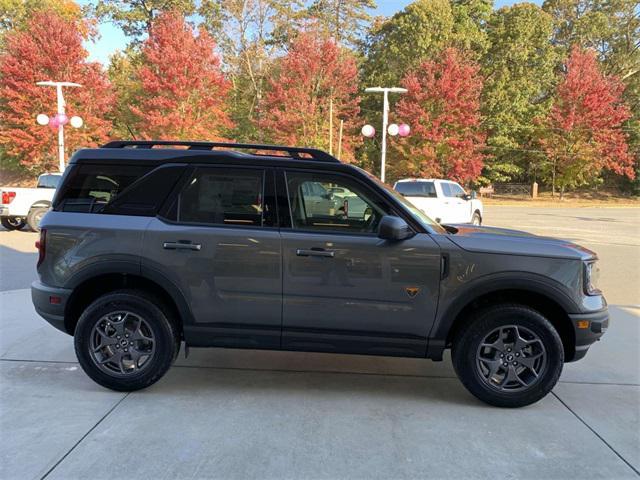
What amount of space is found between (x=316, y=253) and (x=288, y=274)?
0.86ft

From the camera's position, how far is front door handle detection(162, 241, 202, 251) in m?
3.76

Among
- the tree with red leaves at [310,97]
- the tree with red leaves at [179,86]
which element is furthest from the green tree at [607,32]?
the tree with red leaves at [179,86]

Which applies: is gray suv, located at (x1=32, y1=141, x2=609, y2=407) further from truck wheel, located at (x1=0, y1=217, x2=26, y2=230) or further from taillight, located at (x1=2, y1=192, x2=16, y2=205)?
truck wheel, located at (x1=0, y1=217, x2=26, y2=230)

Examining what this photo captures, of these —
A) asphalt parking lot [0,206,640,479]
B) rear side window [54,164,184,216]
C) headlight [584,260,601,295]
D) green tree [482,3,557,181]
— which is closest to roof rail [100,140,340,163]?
rear side window [54,164,184,216]

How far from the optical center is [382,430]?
11.3 ft

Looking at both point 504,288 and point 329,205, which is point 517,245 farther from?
point 329,205

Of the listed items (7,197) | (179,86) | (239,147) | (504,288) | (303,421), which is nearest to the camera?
(303,421)

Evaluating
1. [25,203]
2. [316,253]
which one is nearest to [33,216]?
[25,203]

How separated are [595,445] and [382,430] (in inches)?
54.9

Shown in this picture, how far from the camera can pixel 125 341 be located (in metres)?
3.92

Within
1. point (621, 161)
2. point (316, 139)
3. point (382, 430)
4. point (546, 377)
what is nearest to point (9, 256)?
point (382, 430)

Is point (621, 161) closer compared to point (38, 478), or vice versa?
point (38, 478)

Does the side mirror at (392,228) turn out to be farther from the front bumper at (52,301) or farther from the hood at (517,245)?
the front bumper at (52,301)

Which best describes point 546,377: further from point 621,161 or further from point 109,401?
point 621,161
